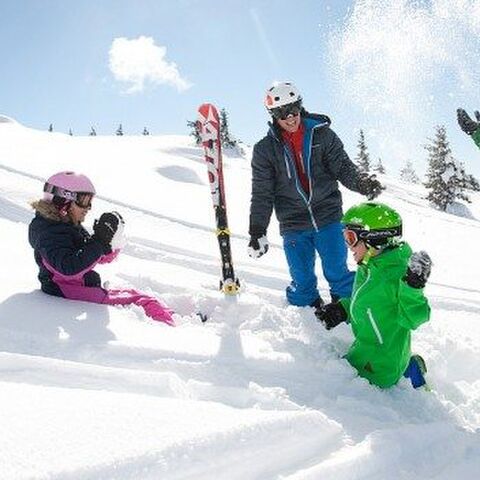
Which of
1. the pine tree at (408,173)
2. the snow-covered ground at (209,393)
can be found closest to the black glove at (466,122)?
the snow-covered ground at (209,393)

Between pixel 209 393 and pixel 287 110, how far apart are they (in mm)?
3219

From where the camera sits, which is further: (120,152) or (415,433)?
(120,152)

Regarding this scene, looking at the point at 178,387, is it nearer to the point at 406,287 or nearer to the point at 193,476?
the point at 193,476

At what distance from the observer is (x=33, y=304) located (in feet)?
14.6

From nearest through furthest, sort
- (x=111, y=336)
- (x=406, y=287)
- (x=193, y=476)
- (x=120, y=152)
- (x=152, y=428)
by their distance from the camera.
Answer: (x=193, y=476), (x=152, y=428), (x=406, y=287), (x=111, y=336), (x=120, y=152)

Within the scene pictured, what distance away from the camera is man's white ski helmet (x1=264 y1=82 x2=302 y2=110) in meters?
5.61

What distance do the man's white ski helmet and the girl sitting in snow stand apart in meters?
1.93

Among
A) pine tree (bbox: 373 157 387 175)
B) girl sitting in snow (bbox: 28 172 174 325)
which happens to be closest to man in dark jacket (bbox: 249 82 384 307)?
girl sitting in snow (bbox: 28 172 174 325)

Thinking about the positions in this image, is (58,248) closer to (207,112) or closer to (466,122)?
(207,112)

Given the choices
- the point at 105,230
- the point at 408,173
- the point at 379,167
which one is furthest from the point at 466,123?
the point at 408,173

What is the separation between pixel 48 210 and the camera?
15.8 feet

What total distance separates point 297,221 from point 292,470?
3646 mm

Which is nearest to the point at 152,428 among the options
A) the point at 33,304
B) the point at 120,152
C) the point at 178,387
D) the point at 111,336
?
the point at 178,387

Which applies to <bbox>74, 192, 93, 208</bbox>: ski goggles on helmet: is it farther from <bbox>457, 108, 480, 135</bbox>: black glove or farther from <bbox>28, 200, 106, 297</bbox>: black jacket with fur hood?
<bbox>457, 108, 480, 135</bbox>: black glove
